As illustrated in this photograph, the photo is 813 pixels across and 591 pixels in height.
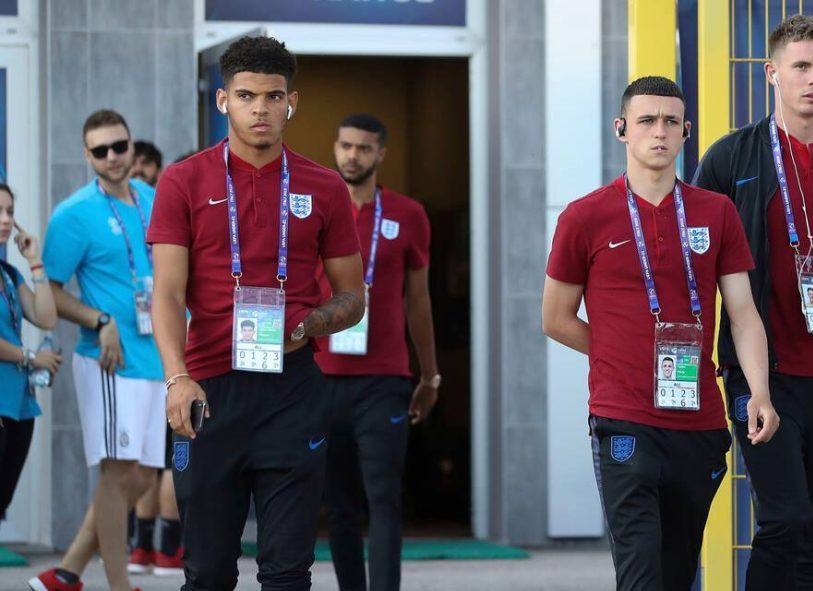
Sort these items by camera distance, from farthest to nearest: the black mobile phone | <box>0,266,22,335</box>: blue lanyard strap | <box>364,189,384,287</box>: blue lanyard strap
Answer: <box>364,189,384,287</box>: blue lanyard strap
<box>0,266,22,335</box>: blue lanyard strap
the black mobile phone

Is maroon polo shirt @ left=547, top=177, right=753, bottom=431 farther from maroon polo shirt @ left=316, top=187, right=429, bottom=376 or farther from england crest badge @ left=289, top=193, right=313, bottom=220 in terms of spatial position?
maroon polo shirt @ left=316, top=187, right=429, bottom=376

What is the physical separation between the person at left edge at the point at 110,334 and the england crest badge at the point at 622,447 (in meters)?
2.89

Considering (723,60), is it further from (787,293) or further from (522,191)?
(522,191)

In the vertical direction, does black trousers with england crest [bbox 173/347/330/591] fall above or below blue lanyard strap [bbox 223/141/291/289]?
below

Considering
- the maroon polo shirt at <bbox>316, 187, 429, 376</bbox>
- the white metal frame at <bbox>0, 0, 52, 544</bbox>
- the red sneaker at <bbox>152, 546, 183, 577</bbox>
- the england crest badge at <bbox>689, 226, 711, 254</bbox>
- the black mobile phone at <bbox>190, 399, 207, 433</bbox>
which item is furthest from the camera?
the white metal frame at <bbox>0, 0, 52, 544</bbox>

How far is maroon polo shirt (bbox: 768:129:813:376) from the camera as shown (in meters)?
5.67


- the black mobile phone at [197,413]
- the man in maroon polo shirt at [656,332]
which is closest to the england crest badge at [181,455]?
the black mobile phone at [197,413]

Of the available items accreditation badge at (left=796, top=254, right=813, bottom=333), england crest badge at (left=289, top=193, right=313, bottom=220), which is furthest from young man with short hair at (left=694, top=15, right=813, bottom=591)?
england crest badge at (left=289, top=193, right=313, bottom=220)

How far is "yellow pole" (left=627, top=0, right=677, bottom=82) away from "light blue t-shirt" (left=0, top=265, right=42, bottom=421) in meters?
2.73

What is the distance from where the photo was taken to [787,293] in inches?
224

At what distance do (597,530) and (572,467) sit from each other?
16.3 inches

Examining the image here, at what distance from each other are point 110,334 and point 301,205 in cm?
239

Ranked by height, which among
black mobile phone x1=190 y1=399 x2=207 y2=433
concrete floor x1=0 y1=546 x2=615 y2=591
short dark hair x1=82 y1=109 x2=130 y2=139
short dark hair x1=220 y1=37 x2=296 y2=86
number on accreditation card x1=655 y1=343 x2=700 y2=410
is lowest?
concrete floor x1=0 y1=546 x2=615 y2=591

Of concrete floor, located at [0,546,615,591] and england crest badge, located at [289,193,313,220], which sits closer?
england crest badge, located at [289,193,313,220]
